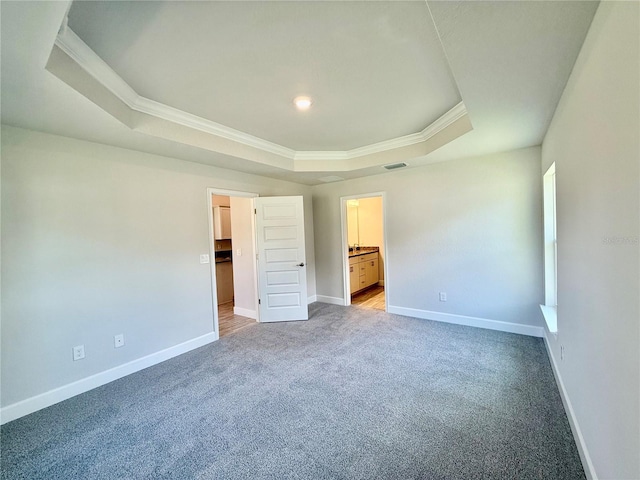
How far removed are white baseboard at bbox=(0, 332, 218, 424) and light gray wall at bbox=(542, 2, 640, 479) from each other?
360 cm

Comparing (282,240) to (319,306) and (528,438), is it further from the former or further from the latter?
(528,438)

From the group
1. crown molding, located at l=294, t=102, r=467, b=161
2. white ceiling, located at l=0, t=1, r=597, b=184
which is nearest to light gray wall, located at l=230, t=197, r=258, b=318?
crown molding, located at l=294, t=102, r=467, b=161

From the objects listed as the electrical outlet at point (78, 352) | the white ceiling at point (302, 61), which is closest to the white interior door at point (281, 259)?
the white ceiling at point (302, 61)

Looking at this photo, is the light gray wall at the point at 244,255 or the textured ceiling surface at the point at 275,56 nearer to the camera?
the textured ceiling surface at the point at 275,56

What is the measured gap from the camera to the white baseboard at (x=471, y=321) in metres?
3.33

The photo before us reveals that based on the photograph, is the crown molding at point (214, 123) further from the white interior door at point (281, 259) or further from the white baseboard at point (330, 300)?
the white baseboard at point (330, 300)

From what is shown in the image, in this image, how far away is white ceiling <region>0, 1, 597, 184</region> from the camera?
1270 millimetres

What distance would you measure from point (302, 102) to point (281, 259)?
2449 millimetres

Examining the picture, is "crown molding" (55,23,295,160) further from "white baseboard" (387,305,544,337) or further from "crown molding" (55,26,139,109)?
"white baseboard" (387,305,544,337)

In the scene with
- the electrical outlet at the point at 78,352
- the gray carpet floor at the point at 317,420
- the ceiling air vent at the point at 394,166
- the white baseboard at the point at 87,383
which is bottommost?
the gray carpet floor at the point at 317,420

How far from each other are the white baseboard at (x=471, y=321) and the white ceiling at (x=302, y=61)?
7.67ft

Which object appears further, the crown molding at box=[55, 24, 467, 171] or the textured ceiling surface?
the crown molding at box=[55, 24, 467, 171]

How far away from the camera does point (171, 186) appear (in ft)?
10.3

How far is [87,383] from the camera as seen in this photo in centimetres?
248
